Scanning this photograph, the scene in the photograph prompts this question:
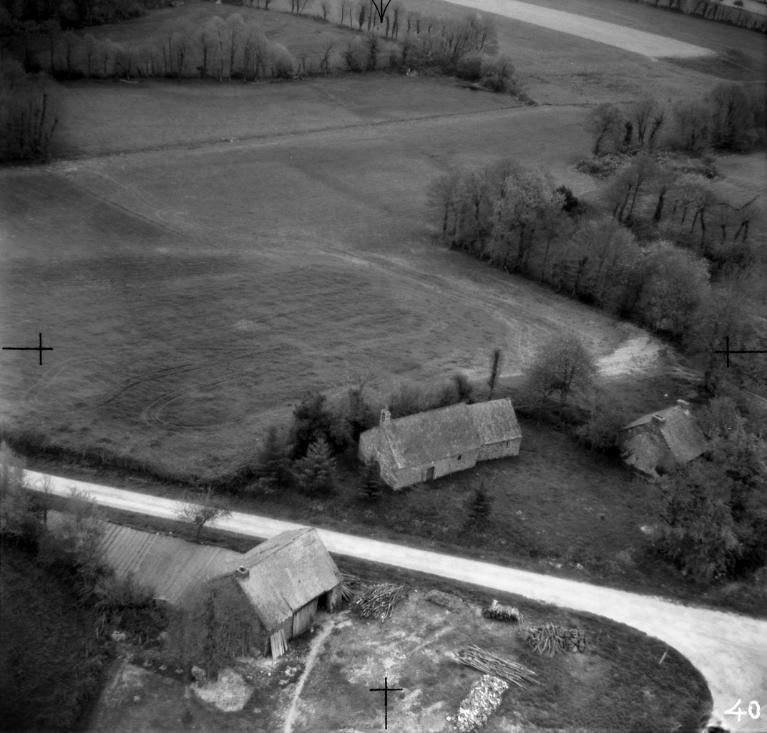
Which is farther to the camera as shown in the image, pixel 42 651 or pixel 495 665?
pixel 495 665

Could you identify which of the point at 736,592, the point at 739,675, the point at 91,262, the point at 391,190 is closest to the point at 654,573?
the point at 736,592

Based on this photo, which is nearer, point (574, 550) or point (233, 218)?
point (574, 550)

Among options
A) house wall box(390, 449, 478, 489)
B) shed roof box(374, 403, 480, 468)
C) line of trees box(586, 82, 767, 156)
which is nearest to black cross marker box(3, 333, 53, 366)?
shed roof box(374, 403, 480, 468)

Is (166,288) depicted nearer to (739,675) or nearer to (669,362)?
(669,362)

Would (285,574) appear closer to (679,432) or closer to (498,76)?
(679,432)

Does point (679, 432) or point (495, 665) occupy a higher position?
point (679, 432)

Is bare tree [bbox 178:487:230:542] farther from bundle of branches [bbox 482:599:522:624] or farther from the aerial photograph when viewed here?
bundle of branches [bbox 482:599:522:624]

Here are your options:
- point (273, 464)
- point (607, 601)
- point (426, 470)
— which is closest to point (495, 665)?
point (607, 601)
